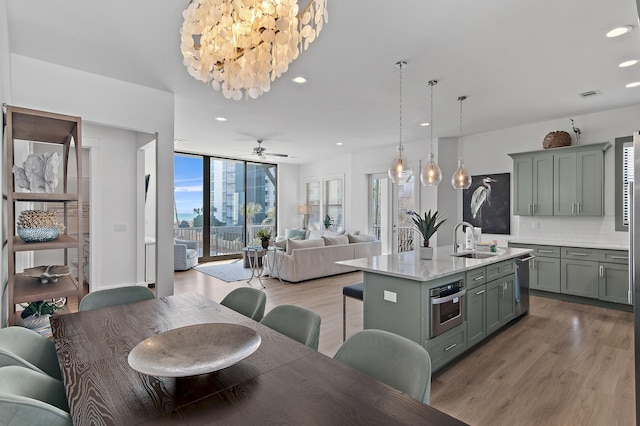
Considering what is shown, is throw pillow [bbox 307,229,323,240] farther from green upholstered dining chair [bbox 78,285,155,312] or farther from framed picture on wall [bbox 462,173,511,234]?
green upholstered dining chair [bbox 78,285,155,312]

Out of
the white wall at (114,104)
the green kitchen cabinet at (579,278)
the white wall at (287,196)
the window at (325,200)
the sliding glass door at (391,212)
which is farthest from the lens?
the white wall at (287,196)

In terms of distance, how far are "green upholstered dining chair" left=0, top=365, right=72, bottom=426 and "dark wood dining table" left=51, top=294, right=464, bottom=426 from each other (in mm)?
66

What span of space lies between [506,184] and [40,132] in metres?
A: 6.45

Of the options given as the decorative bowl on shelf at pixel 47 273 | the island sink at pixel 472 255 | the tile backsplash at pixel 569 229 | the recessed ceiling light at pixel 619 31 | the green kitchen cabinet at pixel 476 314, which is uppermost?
the recessed ceiling light at pixel 619 31

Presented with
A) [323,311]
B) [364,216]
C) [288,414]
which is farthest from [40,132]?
[364,216]

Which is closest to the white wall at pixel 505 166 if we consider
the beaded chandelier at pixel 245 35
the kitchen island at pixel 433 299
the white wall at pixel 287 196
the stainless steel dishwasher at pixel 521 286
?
the stainless steel dishwasher at pixel 521 286

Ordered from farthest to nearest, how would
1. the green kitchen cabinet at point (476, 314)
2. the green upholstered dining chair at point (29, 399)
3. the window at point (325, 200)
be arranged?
1. the window at point (325, 200)
2. the green kitchen cabinet at point (476, 314)
3. the green upholstered dining chair at point (29, 399)

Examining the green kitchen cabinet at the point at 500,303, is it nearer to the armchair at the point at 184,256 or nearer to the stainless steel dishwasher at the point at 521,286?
the stainless steel dishwasher at the point at 521,286

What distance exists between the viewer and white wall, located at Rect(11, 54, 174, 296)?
316cm

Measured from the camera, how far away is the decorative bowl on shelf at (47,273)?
7.84ft

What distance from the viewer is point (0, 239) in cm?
200

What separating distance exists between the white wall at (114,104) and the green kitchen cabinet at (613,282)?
18.7 feet

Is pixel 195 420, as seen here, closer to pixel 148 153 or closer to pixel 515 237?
pixel 515 237

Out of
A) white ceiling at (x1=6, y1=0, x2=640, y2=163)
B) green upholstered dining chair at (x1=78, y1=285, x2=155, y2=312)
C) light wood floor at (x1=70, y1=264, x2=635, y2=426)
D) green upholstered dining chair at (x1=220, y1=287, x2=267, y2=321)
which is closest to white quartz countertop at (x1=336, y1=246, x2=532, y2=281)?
light wood floor at (x1=70, y1=264, x2=635, y2=426)
